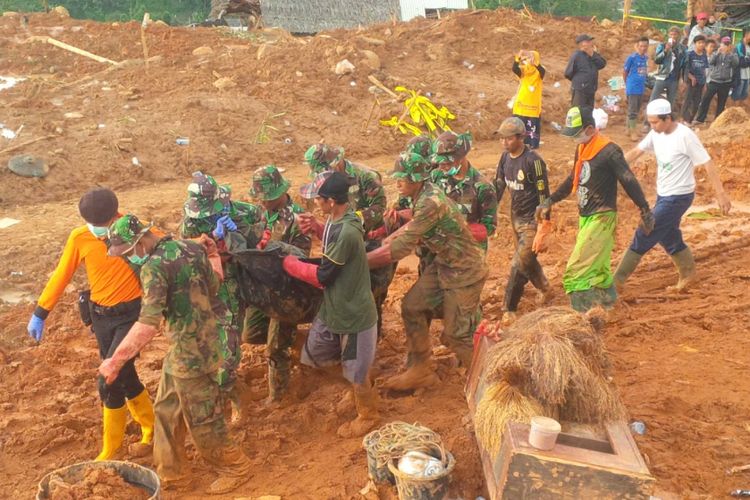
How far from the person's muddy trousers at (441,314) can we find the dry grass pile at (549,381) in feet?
4.45

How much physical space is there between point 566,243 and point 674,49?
7.65 m

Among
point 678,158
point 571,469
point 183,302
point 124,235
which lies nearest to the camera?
point 571,469

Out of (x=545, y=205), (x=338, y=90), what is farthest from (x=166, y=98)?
(x=545, y=205)

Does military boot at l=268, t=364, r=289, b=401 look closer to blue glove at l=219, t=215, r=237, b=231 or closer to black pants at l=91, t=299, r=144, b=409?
black pants at l=91, t=299, r=144, b=409

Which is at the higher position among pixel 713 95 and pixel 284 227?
pixel 713 95

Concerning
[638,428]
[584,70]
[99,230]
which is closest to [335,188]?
[99,230]

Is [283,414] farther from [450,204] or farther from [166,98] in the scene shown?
[166,98]

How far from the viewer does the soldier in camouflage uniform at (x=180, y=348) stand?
4.53 metres

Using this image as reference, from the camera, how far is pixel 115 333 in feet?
17.4

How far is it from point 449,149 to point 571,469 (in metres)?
3.28

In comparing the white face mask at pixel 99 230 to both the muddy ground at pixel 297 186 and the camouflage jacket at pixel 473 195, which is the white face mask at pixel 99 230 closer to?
the muddy ground at pixel 297 186

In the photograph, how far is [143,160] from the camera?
513 inches

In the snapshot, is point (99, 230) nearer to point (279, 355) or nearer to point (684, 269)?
point (279, 355)

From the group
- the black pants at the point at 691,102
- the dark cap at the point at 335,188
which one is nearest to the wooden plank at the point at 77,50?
the black pants at the point at 691,102
